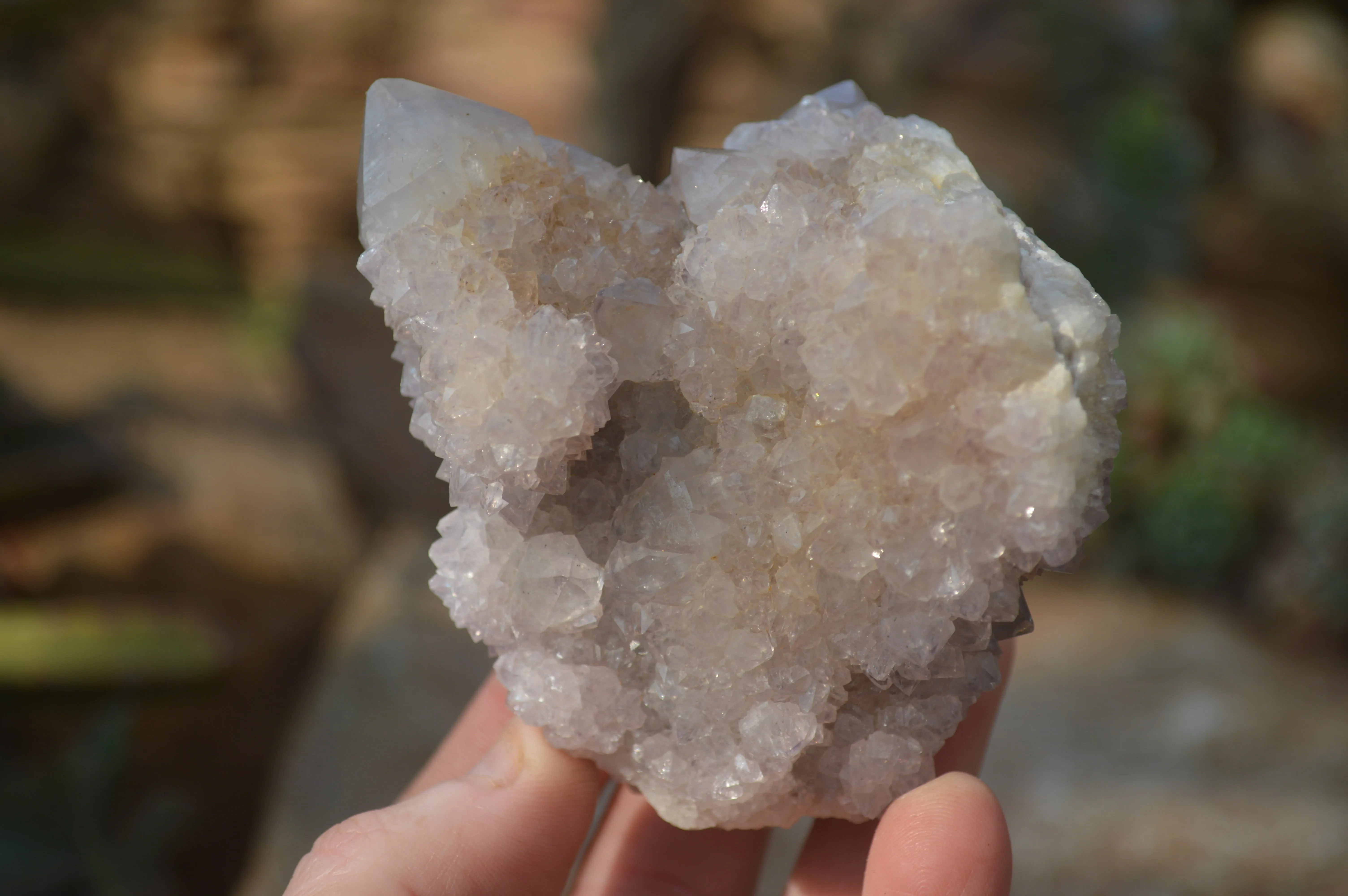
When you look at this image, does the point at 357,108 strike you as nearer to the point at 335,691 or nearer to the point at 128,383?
the point at 128,383

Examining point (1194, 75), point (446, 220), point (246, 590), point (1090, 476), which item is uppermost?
point (446, 220)

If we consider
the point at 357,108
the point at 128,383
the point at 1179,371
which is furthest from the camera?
the point at 357,108

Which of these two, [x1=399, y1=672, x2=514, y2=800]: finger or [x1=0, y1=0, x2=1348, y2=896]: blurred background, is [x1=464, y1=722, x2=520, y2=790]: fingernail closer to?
[x1=399, y1=672, x2=514, y2=800]: finger

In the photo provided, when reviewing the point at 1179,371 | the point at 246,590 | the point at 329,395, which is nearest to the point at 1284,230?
the point at 1179,371

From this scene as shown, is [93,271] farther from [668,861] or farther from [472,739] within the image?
[668,861]

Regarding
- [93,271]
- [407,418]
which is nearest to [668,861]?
[407,418]

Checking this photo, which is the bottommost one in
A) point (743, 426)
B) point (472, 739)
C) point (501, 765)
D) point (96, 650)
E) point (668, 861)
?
point (96, 650)

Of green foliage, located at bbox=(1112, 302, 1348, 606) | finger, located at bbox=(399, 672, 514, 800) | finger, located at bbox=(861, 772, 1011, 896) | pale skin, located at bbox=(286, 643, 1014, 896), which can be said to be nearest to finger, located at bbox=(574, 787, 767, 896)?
pale skin, located at bbox=(286, 643, 1014, 896)
